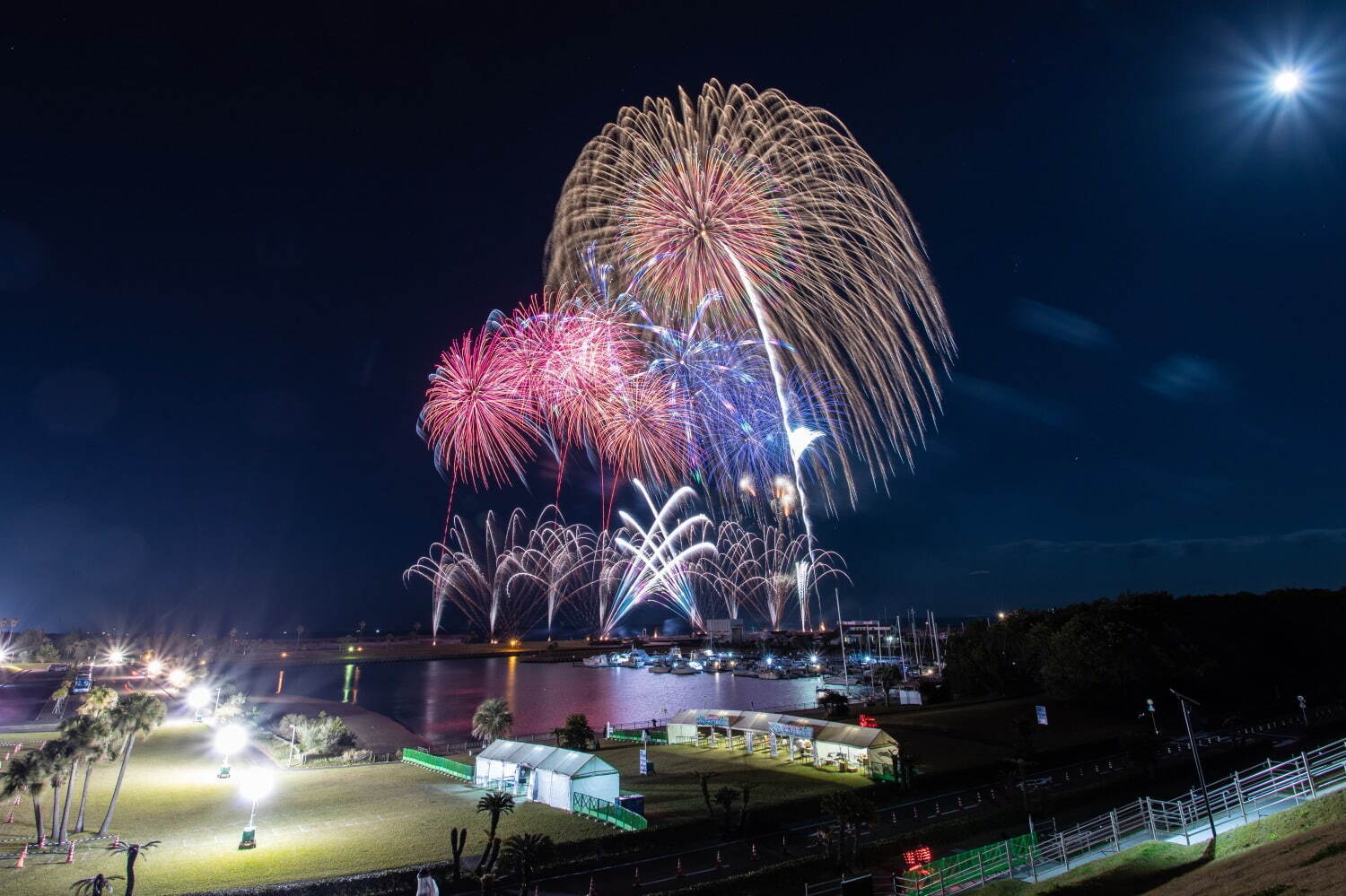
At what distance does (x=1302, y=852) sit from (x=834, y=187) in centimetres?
2584

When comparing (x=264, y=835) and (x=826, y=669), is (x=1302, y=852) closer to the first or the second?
(x=264, y=835)

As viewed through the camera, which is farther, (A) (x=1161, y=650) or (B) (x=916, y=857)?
(A) (x=1161, y=650)

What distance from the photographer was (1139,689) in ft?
164

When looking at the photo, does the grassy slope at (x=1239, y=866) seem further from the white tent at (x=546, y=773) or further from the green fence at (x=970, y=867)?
the white tent at (x=546, y=773)

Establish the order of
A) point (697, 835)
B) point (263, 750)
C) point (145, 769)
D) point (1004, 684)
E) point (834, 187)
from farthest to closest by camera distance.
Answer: point (1004, 684), point (263, 750), point (145, 769), point (834, 187), point (697, 835)

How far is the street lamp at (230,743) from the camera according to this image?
127ft

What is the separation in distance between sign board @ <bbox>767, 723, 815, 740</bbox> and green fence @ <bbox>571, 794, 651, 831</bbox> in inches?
529

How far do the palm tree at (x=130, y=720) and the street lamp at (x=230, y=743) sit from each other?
900 cm

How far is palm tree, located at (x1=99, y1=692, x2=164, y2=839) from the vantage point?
91.0 ft

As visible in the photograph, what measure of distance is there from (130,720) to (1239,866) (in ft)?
122

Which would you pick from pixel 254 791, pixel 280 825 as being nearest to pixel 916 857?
pixel 254 791

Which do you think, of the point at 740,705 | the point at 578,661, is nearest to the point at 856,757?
the point at 740,705

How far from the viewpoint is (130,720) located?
28.6 meters

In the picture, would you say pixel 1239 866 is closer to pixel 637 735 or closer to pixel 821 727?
pixel 821 727
